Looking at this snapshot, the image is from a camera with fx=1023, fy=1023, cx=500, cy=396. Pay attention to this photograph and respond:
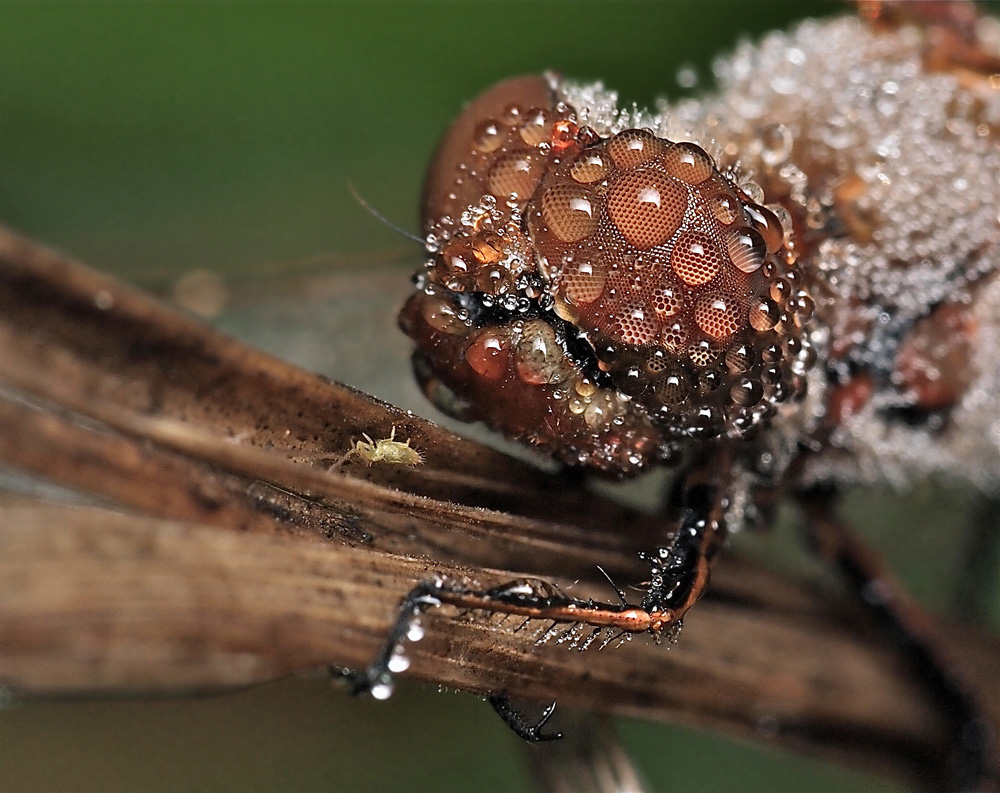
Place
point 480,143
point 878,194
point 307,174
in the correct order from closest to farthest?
1. point 480,143
2. point 878,194
3. point 307,174

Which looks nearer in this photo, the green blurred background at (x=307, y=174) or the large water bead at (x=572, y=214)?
the large water bead at (x=572, y=214)

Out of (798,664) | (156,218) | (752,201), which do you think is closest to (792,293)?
(752,201)

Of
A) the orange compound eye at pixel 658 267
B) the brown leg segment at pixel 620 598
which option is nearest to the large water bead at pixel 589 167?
the orange compound eye at pixel 658 267

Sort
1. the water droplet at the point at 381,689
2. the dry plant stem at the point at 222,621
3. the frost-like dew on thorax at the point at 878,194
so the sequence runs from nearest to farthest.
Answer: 1. the dry plant stem at the point at 222,621
2. the water droplet at the point at 381,689
3. the frost-like dew on thorax at the point at 878,194

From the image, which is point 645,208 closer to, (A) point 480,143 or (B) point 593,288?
(B) point 593,288

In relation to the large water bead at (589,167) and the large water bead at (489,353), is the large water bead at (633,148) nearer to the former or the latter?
the large water bead at (589,167)

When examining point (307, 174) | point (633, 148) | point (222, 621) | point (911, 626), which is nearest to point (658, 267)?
point (633, 148)

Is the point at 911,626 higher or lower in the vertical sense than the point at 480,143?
lower
